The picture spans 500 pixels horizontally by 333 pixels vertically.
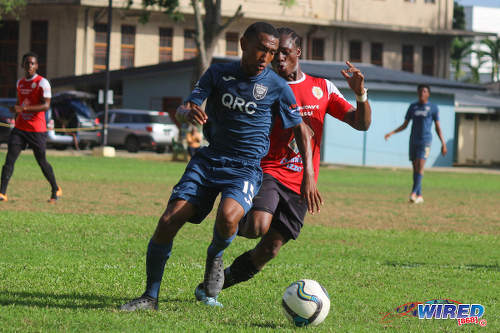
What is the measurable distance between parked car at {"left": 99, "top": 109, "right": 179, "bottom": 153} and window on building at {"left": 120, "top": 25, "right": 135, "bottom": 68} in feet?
44.8

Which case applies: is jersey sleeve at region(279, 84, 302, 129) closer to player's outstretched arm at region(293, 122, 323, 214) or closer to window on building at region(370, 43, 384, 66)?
player's outstretched arm at region(293, 122, 323, 214)

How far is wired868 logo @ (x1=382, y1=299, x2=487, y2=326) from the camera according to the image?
6008mm

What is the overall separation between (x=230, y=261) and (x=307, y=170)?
110 inches

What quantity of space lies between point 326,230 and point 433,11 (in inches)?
1906

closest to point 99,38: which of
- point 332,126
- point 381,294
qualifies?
point 332,126

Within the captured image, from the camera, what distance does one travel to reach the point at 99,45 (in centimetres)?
5138

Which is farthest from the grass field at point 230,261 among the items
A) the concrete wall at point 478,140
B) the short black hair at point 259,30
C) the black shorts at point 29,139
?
the concrete wall at point 478,140

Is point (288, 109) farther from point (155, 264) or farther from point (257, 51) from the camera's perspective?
point (155, 264)

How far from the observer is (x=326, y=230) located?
12031mm

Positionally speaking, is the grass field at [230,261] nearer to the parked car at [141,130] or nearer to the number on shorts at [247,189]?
the number on shorts at [247,189]

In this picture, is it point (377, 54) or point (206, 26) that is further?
point (377, 54)

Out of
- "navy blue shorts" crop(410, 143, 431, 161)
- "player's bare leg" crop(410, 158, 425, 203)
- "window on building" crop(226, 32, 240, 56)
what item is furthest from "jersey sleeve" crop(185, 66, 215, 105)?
"window on building" crop(226, 32, 240, 56)

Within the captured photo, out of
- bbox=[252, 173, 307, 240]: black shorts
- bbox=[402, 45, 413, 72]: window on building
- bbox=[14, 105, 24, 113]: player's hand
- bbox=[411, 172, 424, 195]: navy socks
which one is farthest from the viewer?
bbox=[402, 45, 413, 72]: window on building

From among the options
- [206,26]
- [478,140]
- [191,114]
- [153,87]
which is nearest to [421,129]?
[191,114]
